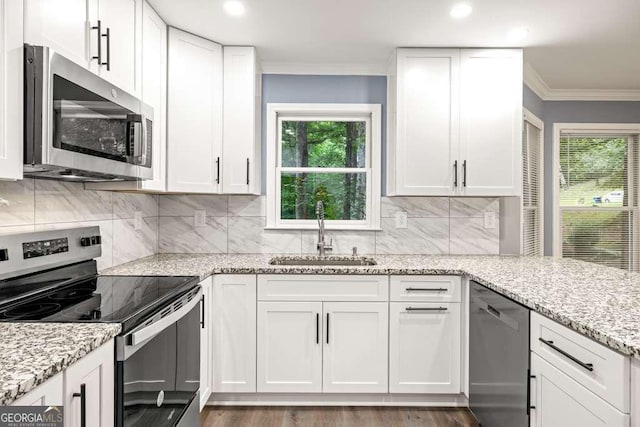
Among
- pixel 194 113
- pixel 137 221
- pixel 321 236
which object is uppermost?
pixel 194 113

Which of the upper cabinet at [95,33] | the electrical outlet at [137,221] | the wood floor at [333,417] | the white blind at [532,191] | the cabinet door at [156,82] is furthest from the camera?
the white blind at [532,191]

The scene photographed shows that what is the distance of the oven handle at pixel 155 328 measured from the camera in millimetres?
1342

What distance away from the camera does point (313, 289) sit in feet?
8.37

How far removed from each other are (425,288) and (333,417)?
0.92m

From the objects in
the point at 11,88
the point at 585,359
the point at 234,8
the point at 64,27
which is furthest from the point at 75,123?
the point at 585,359

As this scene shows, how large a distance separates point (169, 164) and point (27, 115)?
1.28 metres

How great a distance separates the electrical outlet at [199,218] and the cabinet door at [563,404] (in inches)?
91.5

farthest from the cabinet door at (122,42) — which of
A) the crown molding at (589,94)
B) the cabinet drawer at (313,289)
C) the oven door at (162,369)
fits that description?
the crown molding at (589,94)

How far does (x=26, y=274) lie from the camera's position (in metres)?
1.68

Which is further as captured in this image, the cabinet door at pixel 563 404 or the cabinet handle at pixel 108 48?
the cabinet handle at pixel 108 48

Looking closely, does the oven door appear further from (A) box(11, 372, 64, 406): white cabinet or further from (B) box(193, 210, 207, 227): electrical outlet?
(B) box(193, 210, 207, 227): electrical outlet

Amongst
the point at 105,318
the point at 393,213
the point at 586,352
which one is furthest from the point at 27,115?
the point at 393,213

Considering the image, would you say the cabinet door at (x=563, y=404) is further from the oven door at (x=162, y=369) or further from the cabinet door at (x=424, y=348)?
the oven door at (x=162, y=369)

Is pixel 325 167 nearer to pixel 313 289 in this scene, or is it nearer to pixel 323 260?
pixel 323 260
